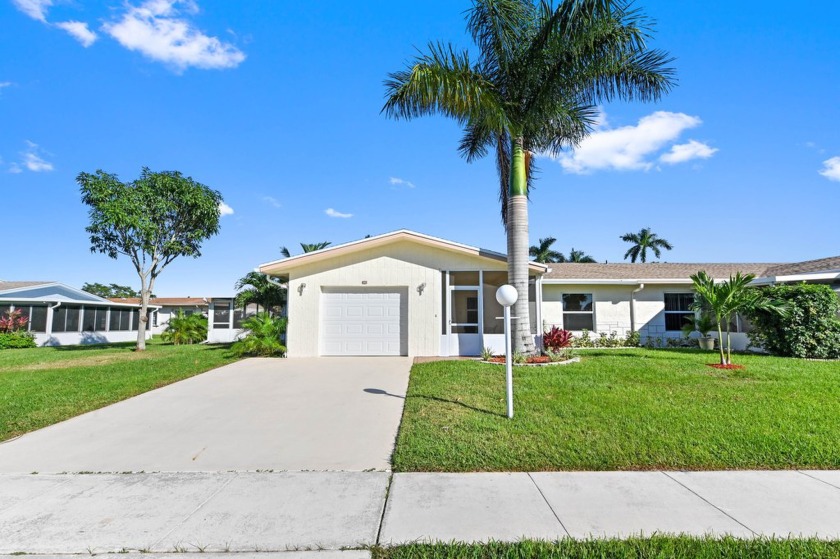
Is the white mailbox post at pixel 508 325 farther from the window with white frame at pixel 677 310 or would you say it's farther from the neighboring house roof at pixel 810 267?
the neighboring house roof at pixel 810 267

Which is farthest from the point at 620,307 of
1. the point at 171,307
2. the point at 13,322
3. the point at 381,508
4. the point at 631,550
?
the point at 171,307

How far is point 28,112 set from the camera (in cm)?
1286

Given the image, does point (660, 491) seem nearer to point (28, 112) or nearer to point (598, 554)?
point (598, 554)

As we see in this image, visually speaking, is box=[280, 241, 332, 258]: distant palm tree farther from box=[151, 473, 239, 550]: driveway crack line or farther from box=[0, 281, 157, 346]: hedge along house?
box=[151, 473, 239, 550]: driveway crack line

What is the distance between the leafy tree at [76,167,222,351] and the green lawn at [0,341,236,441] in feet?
15.6

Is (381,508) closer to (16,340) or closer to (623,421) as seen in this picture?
(623,421)

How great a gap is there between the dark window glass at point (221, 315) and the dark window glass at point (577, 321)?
19.5 m

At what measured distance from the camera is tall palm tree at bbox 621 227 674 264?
131 ft

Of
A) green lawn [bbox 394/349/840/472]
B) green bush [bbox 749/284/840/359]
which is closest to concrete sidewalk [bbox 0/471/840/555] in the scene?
green lawn [bbox 394/349/840/472]

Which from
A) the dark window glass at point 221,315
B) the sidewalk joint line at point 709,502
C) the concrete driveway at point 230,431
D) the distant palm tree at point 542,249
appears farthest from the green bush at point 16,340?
the distant palm tree at point 542,249

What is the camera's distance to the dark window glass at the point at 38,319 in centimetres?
2227

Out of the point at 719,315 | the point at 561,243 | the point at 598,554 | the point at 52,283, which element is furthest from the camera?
the point at 561,243

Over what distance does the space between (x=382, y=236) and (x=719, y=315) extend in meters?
9.36

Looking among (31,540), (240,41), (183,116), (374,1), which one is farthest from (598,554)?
(183,116)
